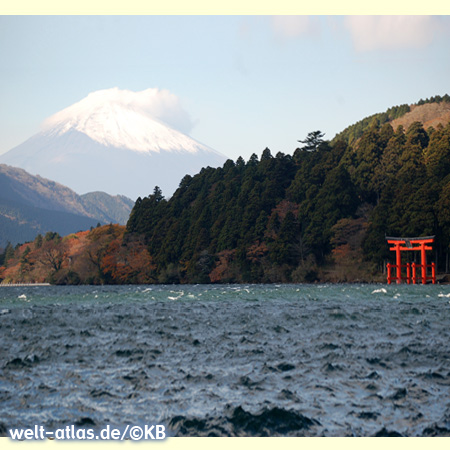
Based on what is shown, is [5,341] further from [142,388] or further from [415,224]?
[415,224]

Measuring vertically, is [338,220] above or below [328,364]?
above

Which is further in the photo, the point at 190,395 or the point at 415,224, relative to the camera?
the point at 415,224

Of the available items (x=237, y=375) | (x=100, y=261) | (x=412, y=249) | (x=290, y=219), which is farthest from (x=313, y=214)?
(x=237, y=375)

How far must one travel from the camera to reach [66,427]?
10.7 meters

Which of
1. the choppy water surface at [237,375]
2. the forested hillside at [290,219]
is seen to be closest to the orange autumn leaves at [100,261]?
the forested hillside at [290,219]

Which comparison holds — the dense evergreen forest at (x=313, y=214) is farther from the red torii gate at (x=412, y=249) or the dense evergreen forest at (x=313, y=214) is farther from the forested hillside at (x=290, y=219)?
the red torii gate at (x=412, y=249)

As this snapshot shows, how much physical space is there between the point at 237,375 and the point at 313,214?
60999mm

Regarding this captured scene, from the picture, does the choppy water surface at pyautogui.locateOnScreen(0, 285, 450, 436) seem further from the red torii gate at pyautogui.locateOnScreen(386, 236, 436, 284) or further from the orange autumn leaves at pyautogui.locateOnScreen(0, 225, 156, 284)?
the orange autumn leaves at pyautogui.locateOnScreen(0, 225, 156, 284)

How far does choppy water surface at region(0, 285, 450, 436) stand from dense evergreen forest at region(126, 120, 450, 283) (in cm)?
4093

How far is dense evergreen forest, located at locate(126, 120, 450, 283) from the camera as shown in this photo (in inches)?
2598

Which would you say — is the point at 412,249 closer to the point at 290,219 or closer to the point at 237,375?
the point at 290,219

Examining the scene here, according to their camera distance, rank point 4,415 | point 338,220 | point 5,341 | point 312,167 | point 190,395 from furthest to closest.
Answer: point 312,167, point 338,220, point 5,341, point 190,395, point 4,415

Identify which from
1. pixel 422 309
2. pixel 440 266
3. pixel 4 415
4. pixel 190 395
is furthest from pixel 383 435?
pixel 440 266

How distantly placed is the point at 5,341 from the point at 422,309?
17.9 metres
